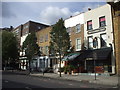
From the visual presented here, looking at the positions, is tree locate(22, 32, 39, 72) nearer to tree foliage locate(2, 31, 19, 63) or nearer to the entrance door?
tree foliage locate(2, 31, 19, 63)

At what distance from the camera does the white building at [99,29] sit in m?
30.5

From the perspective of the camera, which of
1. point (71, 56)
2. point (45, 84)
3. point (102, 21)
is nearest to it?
point (45, 84)

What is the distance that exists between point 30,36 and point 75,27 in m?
11.4

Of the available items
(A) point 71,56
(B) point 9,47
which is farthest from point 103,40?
(B) point 9,47

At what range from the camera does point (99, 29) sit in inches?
1259

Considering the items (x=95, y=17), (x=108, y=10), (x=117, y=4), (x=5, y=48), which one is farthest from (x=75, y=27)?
(x=5, y=48)

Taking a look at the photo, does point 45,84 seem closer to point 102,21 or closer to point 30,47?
point 102,21

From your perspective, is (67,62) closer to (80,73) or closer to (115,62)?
(80,73)

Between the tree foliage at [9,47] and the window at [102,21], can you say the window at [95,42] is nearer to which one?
the window at [102,21]

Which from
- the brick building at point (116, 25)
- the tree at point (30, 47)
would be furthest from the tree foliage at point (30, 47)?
the brick building at point (116, 25)

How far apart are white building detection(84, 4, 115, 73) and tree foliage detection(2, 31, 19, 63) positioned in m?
26.2

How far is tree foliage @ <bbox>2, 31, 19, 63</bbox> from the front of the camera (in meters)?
53.2

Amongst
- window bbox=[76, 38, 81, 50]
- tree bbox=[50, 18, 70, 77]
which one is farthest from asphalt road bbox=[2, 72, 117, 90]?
window bbox=[76, 38, 81, 50]

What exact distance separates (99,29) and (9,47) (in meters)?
29.7
